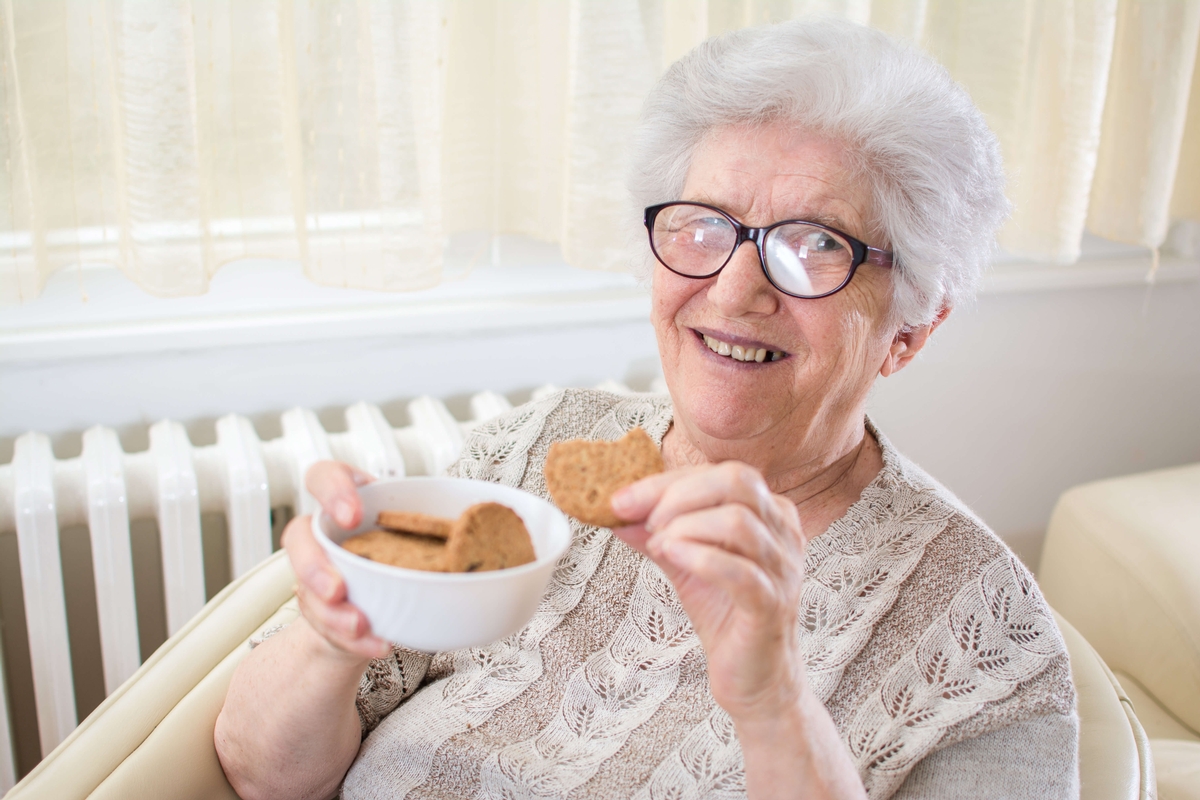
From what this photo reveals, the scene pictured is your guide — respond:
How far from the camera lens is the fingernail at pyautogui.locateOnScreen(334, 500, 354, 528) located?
0.77 m

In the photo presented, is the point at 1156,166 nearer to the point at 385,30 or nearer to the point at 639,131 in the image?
the point at 639,131

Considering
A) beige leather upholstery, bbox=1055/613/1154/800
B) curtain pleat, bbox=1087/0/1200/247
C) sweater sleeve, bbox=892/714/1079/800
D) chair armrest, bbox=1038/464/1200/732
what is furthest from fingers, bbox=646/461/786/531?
curtain pleat, bbox=1087/0/1200/247

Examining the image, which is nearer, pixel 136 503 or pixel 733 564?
pixel 733 564

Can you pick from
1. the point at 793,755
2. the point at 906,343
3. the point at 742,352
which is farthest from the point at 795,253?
the point at 793,755

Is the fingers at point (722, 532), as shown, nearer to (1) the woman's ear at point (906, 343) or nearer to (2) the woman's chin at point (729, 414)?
(2) the woman's chin at point (729, 414)

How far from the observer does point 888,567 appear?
113cm

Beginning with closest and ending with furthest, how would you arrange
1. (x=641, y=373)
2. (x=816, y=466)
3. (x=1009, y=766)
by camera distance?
(x=1009, y=766) → (x=816, y=466) → (x=641, y=373)

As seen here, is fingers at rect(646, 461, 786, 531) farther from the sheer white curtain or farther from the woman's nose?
the sheer white curtain

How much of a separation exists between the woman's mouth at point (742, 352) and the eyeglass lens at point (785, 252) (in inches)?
2.9

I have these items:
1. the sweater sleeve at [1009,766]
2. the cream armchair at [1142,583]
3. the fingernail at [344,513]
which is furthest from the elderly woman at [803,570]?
the cream armchair at [1142,583]

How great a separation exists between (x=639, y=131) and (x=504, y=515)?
2.19 feet

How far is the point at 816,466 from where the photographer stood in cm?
122

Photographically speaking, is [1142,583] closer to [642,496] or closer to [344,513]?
[642,496]

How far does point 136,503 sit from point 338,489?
0.93m
